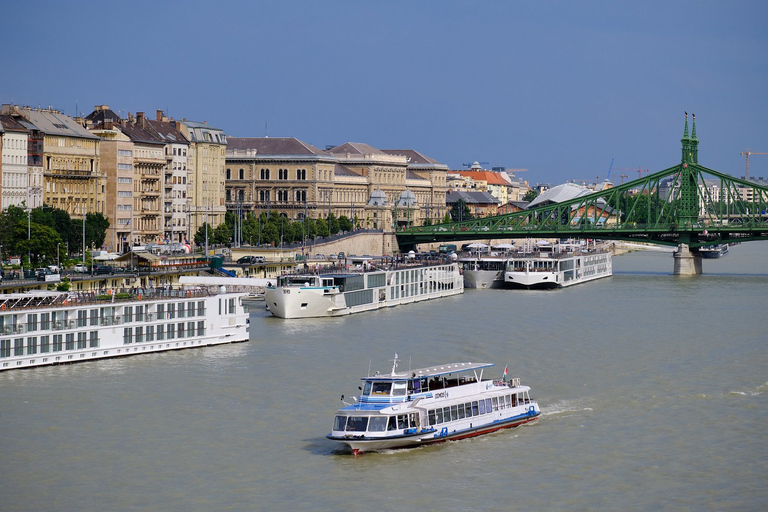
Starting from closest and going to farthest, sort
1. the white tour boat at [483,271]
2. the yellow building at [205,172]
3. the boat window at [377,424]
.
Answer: the boat window at [377,424] < the white tour boat at [483,271] < the yellow building at [205,172]

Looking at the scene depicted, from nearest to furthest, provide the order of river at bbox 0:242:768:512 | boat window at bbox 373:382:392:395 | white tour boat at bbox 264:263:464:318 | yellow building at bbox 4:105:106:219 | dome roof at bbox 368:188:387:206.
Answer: river at bbox 0:242:768:512
boat window at bbox 373:382:392:395
white tour boat at bbox 264:263:464:318
yellow building at bbox 4:105:106:219
dome roof at bbox 368:188:387:206

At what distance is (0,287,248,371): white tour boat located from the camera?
1761 inches

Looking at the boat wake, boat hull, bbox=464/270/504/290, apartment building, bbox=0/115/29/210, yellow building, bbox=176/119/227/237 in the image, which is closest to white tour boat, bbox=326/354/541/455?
the boat wake

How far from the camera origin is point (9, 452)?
33.8 metres

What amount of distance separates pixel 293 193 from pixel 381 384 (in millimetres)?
109647

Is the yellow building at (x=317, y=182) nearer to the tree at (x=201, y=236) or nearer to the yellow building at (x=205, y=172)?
the yellow building at (x=205, y=172)

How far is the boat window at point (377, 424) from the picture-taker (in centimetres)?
3450

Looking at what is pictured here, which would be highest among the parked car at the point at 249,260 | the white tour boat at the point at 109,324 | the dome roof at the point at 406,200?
the dome roof at the point at 406,200

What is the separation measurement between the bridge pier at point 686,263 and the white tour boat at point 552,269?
471 centimetres

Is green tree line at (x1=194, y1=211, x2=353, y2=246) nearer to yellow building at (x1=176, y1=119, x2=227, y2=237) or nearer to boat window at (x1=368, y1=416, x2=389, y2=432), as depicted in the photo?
yellow building at (x1=176, y1=119, x2=227, y2=237)

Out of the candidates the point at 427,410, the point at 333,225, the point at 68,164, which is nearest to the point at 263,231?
the point at 333,225

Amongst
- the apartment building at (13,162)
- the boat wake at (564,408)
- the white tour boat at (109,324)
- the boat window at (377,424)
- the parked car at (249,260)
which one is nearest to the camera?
the boat window at (377,424)

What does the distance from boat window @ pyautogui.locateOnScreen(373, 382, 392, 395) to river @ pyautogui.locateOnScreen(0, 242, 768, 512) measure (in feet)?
4.94

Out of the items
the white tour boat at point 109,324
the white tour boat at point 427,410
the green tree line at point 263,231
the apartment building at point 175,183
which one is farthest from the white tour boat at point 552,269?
the white tour boat at point 427,410
